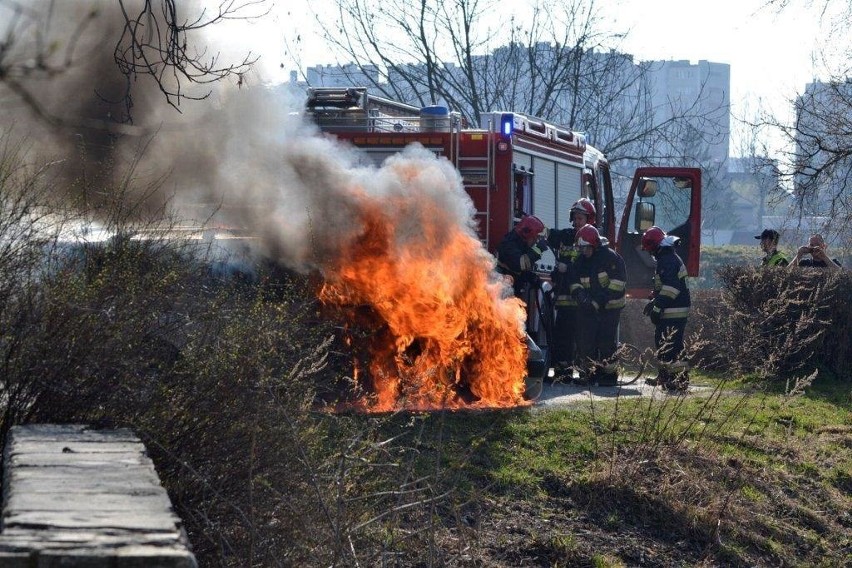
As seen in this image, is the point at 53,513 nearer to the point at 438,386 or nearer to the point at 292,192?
the point at 438,386

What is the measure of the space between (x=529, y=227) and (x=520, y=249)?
236mm

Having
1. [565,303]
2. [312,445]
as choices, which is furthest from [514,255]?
[312,445]

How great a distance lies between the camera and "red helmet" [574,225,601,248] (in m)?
12.0

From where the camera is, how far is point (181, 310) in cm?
535

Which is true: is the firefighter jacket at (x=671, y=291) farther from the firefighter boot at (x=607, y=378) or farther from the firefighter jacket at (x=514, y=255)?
the firefighter jacket at (x=514, y=255)

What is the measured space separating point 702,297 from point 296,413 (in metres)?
12.3

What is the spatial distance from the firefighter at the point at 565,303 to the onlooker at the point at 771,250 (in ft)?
8.61

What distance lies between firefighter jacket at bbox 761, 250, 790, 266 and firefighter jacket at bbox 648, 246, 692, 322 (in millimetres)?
2061

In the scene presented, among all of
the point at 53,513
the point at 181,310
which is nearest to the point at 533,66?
the point at 181,310

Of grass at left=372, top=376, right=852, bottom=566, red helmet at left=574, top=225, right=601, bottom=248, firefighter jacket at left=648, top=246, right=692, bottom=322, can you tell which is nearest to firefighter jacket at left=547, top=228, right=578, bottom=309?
red helmet at left=574, top=225, right=601, bottom=248

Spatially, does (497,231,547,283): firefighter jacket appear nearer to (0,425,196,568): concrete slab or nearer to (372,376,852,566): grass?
(372,376,852,566): grass

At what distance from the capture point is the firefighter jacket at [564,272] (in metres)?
12.1

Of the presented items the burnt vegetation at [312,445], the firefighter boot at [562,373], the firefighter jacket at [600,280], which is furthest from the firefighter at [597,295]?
the burnt vegetation at [312,445]

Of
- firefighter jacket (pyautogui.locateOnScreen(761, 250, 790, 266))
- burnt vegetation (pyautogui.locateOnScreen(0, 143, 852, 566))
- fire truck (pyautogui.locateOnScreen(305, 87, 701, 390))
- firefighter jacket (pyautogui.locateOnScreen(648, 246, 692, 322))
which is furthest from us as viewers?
firefighter jacket (pyautogui.locateOnScreen(761, 250, 790, 266))
